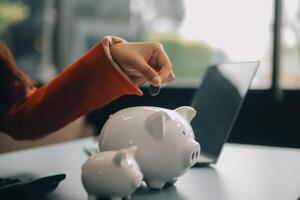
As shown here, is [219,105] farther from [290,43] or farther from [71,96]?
[290,43]

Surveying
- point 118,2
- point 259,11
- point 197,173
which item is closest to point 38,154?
point 197,173

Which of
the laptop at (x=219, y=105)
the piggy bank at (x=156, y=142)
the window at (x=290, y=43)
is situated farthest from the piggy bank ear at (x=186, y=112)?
the window at (x=290, y=43)

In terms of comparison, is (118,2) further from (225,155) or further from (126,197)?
(126,197)

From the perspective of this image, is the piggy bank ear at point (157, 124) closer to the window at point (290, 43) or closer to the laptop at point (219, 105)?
the laptop at point (219, 105)

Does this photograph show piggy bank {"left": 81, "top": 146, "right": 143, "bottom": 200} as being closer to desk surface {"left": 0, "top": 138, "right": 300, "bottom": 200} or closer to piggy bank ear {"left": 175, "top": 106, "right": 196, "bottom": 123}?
desk surface {"left": 0, "top": 138, "right": 300, "bottom": 200}

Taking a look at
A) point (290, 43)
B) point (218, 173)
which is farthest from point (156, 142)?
point (290, 43)

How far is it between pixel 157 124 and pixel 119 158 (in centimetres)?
11

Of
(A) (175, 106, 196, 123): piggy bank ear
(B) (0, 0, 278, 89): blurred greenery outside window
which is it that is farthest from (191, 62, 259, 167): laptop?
(B) (0, 0, 278, 89): blurred greenery outside window

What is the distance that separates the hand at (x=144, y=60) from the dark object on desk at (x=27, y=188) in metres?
0.22

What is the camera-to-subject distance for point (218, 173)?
2.68 ft

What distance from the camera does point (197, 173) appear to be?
2.67ft

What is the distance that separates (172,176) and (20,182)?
0.22 m

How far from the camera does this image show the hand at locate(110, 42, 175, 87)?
72 cm

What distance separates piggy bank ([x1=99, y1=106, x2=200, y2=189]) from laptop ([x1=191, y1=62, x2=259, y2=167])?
238mm
